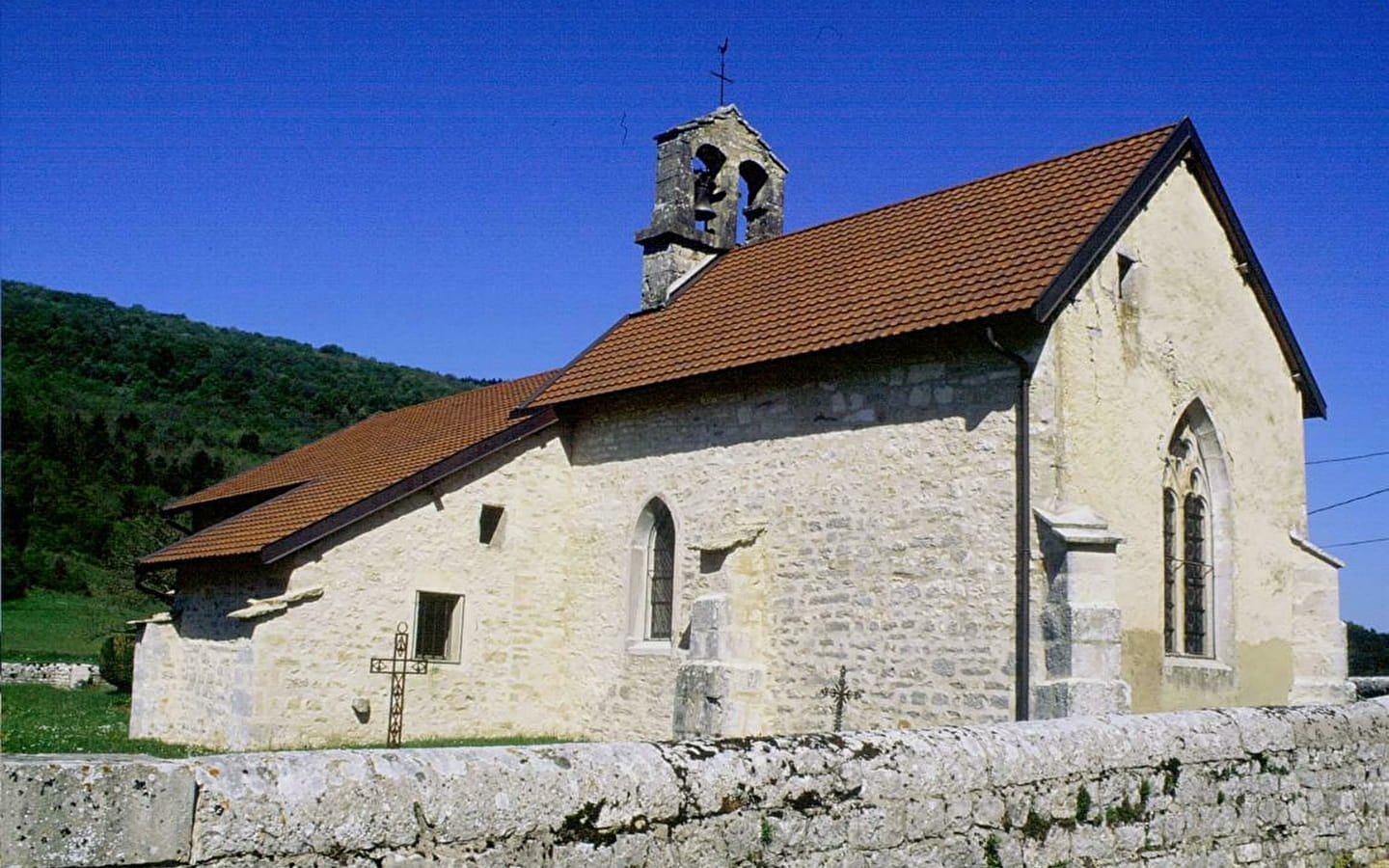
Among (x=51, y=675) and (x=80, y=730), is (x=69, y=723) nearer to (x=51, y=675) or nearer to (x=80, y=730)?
(x=80, y=730)

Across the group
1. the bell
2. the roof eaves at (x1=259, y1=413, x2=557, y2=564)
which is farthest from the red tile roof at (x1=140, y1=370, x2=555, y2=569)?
→ the bell

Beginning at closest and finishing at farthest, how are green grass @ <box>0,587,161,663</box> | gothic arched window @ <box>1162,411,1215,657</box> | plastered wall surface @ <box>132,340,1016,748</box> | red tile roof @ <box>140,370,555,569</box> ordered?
plastered wall surface @ <box>132,340,1016,748</box>, gothic arched window @ <box>1162,411,1215,657</box>, red tile roof @ <box>140,370,555,569</box>, green grass @ <box>0,587,161,663</box>

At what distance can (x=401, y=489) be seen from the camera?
1550cm

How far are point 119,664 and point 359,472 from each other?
40.7 ft

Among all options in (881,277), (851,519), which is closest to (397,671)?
(851,519)

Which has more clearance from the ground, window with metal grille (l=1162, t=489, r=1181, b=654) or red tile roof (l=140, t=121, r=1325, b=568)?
red tile roof (l=140, t=121, r=1325, b=568)

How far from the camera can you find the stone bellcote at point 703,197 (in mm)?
18984

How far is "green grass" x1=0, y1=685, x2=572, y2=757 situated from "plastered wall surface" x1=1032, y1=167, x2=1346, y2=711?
20.8 ft

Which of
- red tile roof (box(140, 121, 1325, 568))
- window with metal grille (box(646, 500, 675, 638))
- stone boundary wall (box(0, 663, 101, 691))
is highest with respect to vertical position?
red tile roof (box(140, 121, 1325, 568))

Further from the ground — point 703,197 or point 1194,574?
point 703,197

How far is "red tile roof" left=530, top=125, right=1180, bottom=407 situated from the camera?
12.8 meters

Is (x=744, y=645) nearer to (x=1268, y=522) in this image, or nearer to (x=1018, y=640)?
(x=1018, y=640)

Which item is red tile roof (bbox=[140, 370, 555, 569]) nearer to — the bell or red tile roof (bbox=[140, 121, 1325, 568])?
red tile roof (bbox=[140, 121, 1325, 568])

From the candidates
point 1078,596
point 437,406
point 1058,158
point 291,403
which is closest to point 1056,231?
point 1058,158
